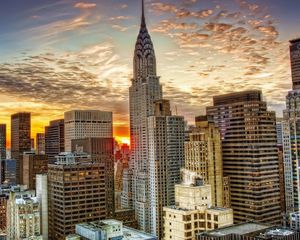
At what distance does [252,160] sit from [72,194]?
77.3 metres

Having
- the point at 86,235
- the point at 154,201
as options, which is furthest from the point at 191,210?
the point at 154,201

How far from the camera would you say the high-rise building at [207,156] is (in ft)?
513

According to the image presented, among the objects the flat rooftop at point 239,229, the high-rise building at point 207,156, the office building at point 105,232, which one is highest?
the high-rise building at point 207,156

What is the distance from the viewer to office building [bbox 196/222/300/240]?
76.9m

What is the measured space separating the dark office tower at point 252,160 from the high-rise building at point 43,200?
7939 cm

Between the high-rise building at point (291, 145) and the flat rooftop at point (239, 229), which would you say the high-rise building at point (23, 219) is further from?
the high-rise building at point (291, 145)

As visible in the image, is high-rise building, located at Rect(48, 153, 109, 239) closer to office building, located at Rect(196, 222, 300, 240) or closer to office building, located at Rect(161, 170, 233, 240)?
office building, located at Rect(161, 170, 233, 240)

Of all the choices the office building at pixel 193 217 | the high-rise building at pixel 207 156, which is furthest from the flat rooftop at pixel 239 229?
the high-rise building at pixel 207 156

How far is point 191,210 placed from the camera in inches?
3708

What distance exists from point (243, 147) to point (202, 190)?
8149cm

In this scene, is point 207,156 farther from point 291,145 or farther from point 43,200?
point 43,200

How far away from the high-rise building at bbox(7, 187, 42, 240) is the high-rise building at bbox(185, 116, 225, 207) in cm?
6168

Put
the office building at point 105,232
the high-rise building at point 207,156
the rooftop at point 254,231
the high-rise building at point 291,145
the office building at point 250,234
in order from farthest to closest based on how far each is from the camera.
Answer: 1. the high-rise building at point 291,145
2. the high-rise building at point 207,156
3. the office building at point 105,232
4. the rooftop at point 254,231
5. the office building at point 250,234

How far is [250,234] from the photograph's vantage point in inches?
3162
